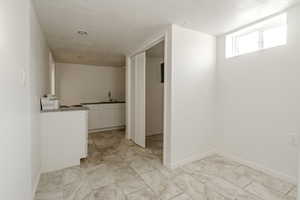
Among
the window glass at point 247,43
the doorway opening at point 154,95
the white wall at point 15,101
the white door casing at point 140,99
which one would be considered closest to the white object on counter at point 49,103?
the white wall at point 15,101

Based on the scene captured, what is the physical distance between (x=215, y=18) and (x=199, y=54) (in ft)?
1.98

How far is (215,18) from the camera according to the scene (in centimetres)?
199

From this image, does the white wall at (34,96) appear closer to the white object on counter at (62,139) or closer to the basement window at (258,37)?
the white object on counter at (62,139)

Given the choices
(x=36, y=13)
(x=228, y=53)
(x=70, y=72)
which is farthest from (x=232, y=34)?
(x=70, y=72)

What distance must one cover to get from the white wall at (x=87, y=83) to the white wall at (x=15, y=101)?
369 cm

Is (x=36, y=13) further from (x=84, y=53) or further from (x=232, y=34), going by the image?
(x=232, y=34)

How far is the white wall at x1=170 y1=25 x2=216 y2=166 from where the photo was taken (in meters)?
2.21

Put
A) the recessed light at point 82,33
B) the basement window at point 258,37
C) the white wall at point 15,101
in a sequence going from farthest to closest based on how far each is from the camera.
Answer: the recessed light at point 82,33 < the basement window at point 258,37 < the white wall at point 15,101

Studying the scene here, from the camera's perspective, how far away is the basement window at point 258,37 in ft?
6.46

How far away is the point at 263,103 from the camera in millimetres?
2082

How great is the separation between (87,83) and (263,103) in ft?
16.2

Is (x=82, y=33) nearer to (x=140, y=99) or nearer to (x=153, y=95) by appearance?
(x=140, y=99)

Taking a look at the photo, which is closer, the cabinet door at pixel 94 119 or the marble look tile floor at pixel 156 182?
the marble look tile floor at pixel 156 182

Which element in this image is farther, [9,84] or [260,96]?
[260,96]
